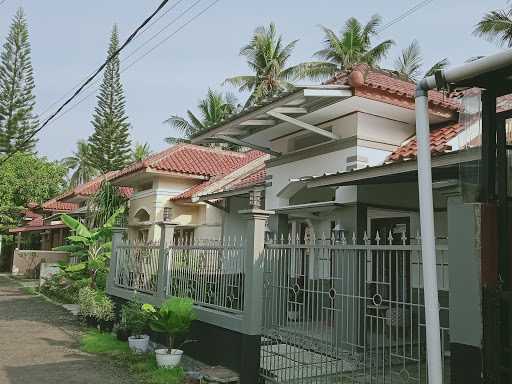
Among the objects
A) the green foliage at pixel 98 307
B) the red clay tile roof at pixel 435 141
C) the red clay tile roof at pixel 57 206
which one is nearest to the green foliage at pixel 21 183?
the red clay tile roof at pixel 57 206

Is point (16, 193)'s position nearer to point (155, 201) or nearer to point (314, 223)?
point (155, 201)

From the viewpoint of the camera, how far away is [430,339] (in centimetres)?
337

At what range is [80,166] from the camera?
4197 centimetres

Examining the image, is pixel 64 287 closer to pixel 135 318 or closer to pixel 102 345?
pixel 102 345

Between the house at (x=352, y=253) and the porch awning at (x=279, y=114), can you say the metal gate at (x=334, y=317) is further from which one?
the porch awning at (x=279, y=114)

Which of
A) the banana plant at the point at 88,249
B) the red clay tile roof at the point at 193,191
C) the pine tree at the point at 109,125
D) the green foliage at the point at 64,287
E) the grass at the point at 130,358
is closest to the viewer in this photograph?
the grass at the point at 130,358

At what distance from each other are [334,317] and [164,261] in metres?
4.14

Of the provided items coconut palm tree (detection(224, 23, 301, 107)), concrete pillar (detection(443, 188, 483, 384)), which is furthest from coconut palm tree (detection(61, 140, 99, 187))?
concrete pillar (detection(443, 188, 483, 384))

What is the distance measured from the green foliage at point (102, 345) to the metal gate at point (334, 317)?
321 centimetres

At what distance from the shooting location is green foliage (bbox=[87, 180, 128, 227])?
15.9 metres

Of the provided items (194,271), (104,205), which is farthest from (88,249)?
(194,271)

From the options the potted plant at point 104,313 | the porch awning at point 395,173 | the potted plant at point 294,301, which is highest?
the porch awning at point 395,173

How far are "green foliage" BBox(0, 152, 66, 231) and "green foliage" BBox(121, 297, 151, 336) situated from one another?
20.5 metres

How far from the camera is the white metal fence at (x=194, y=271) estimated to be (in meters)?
6.70
